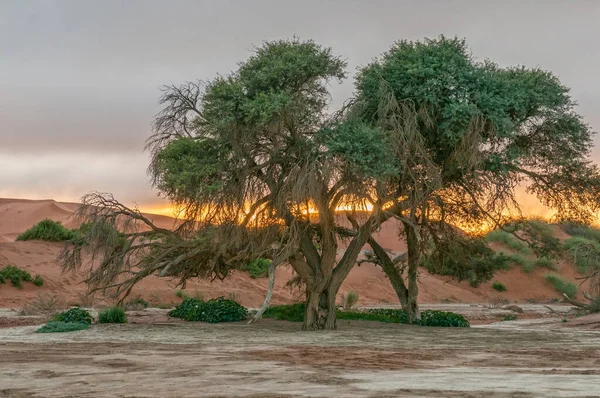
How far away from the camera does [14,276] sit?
43.1 meters

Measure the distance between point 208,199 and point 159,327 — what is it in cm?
431

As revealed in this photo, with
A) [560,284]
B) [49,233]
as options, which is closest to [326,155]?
[49,233]

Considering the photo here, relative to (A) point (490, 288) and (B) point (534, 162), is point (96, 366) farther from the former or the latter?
(A) point (490, 288)

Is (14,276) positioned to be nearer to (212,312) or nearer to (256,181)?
(212,312)

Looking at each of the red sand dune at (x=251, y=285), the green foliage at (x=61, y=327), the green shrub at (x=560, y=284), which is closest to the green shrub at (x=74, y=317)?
the green foliage at (x=61, y=327)

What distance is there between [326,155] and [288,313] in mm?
8114

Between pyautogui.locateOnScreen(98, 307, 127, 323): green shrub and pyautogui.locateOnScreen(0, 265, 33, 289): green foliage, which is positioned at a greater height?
pyautogui.locateOnScreen(0, 265, 33, 289): green foliage

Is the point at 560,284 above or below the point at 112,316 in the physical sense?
above

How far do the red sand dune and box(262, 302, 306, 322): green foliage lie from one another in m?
8.55

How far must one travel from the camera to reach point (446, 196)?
29.2 m

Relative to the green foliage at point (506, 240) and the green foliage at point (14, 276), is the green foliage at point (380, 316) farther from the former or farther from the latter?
the green foliage at point (506, 240)

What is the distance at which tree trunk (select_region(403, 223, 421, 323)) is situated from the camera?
2950 cm

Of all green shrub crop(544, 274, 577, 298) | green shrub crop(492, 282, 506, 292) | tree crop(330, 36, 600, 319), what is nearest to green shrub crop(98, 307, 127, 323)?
tree crop(330, 36, 600, 319)

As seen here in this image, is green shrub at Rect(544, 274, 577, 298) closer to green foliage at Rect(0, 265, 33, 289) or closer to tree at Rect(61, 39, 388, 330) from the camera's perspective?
green foliage at Rect(0, 265, 33, 289)
